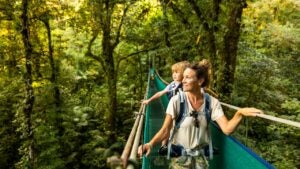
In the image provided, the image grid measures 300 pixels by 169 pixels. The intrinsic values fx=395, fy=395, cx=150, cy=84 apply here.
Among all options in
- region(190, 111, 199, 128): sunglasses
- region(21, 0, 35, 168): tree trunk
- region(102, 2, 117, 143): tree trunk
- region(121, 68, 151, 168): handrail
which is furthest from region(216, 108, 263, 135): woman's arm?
region(102, 2, 117, 143): tree trunk

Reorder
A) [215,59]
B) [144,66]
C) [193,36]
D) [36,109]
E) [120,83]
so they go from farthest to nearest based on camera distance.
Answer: [144,66]
[120,83]
[36,109]
[193,36]
[215,59]

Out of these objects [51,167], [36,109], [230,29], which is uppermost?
[230,29]

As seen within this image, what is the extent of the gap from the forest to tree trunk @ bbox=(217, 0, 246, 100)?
0.01 metres

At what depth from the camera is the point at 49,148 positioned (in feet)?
32.6

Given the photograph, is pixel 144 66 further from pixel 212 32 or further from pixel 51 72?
pixel 212 32

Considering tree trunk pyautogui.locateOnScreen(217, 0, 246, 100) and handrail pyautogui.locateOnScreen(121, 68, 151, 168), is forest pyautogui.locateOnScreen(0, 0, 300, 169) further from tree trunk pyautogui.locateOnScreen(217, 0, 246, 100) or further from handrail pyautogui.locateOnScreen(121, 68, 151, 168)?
handrail pyautogui.locateOnScreen(121, 68, 151, 168)

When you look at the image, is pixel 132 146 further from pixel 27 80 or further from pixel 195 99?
pixel 27 80

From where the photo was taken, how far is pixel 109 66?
11.4 meters

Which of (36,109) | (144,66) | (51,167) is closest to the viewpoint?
(51,167)

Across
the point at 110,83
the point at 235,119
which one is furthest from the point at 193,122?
the point at 110,83

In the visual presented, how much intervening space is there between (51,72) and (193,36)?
6009mm

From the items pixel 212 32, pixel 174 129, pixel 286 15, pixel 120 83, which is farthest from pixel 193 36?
pixel 120 83

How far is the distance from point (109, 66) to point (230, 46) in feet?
22.3

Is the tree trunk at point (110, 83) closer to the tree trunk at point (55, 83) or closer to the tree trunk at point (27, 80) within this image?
the tree trunk at point (55, 83)
